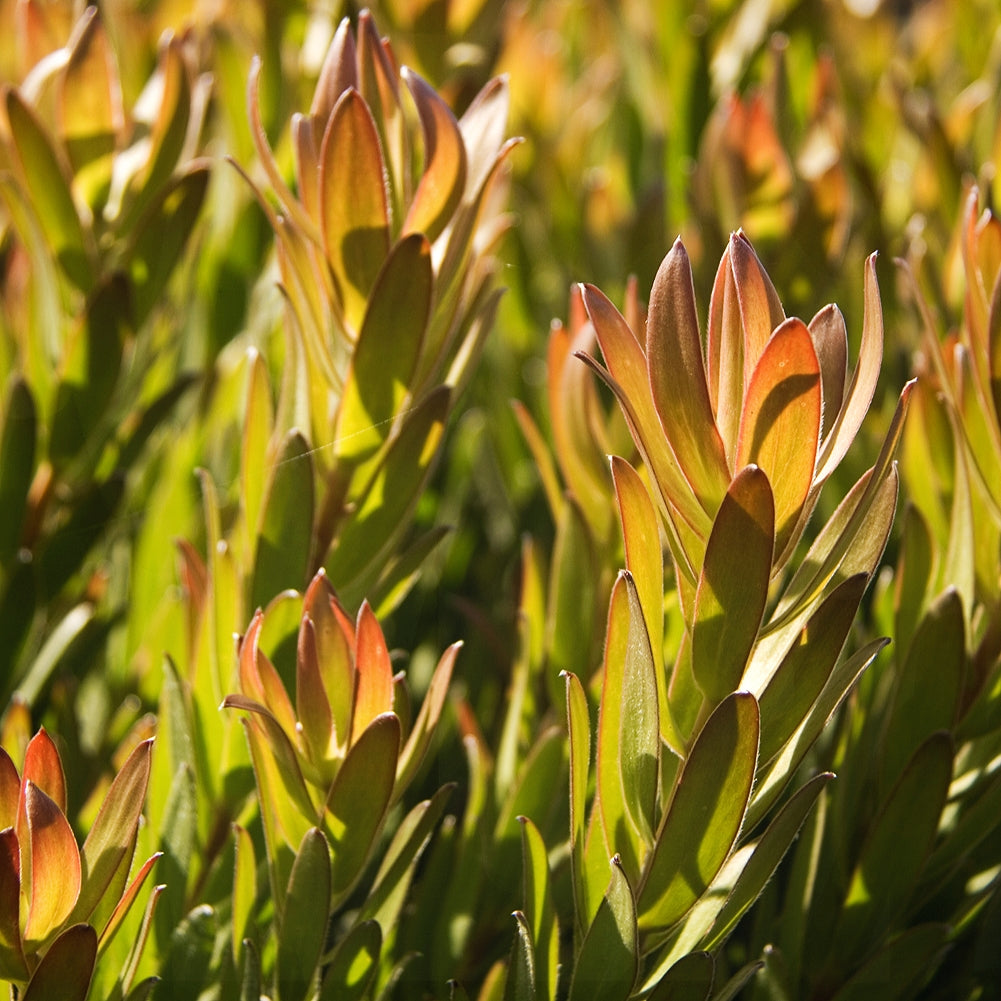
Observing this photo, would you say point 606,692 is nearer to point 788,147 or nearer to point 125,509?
point 125,509

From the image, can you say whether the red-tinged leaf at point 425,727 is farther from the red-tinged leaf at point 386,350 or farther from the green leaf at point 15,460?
the green leaf at point 15,460

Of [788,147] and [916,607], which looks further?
[788,147]

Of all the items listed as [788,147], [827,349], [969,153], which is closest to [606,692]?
[827,349]

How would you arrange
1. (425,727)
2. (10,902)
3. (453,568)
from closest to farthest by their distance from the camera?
(10,902) → (425,727) → (453,568)

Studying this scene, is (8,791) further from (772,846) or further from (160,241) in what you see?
(160,241)

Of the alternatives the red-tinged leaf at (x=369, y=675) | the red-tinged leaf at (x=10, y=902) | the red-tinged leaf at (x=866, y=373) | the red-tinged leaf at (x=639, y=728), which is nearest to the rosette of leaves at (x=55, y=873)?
the red-tinged leaf at (x=10, y=902)

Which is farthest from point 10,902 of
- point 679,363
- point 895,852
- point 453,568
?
point 453,568
